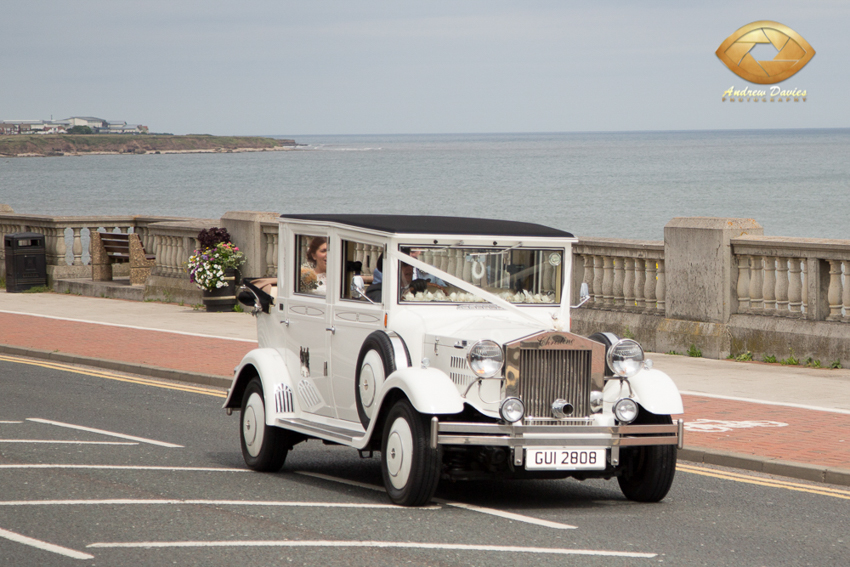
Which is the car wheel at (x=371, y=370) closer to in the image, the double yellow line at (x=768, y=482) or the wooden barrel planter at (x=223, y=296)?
the double yellow line at (x=768, y=482)

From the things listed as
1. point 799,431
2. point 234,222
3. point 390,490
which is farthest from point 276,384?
point 234,222

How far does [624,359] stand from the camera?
292 inches

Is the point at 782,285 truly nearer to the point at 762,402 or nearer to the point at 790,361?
the point at 790,361

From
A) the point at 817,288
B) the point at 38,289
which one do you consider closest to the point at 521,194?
the point at 38,289

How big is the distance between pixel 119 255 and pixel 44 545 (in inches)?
→ 676

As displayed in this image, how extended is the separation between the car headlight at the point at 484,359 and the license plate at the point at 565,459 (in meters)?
0.54

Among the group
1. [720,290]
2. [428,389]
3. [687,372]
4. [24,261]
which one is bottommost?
[687,372]

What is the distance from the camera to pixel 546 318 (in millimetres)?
8195

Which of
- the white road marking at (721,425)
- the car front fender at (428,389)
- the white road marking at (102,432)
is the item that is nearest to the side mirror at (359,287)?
the car front fender at (428,389)

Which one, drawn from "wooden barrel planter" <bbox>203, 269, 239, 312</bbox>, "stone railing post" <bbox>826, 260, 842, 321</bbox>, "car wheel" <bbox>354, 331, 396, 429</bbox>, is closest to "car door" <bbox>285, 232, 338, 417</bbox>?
"car wheel" <bbox>354, 331, 396, 429</bbox>

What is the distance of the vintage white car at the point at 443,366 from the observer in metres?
7.12

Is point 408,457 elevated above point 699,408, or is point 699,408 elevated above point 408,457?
point 408,457

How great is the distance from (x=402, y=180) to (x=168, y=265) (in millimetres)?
108793

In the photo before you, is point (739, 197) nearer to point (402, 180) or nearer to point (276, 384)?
point (402, 180)
